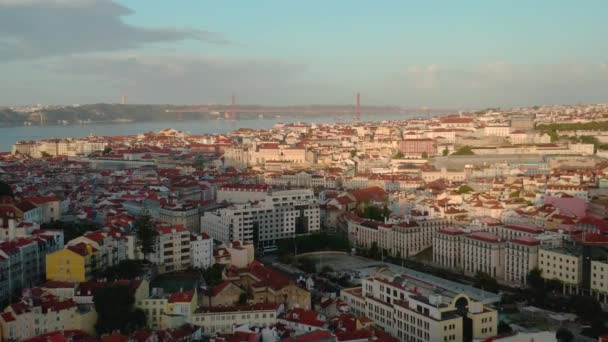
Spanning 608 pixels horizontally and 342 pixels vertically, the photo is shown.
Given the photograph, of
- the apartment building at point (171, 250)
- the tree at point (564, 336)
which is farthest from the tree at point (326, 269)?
the tree at point (564, 336)

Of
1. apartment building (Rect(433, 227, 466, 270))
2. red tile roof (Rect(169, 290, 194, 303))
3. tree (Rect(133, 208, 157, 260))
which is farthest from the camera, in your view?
apartment building (Rect(433, 227, 466, 270))

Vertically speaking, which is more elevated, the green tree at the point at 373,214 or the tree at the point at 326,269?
the green tree at the point at 373,214

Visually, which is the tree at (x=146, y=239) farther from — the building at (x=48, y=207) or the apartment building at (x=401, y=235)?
the apartment building at (x=401, y=235)

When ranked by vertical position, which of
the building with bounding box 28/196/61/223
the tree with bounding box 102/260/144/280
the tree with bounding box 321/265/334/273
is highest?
the building with bounding box 28/196/61/223

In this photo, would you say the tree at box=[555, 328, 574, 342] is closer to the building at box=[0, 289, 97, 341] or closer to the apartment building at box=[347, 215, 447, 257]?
the building at box=[0, 289, 97, 341]

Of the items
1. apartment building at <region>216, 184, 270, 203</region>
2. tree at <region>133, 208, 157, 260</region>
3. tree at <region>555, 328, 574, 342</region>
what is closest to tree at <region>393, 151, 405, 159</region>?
apartment building at <region>216, 184, 270, 203</region>

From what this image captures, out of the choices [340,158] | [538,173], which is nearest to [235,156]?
[340,158]
